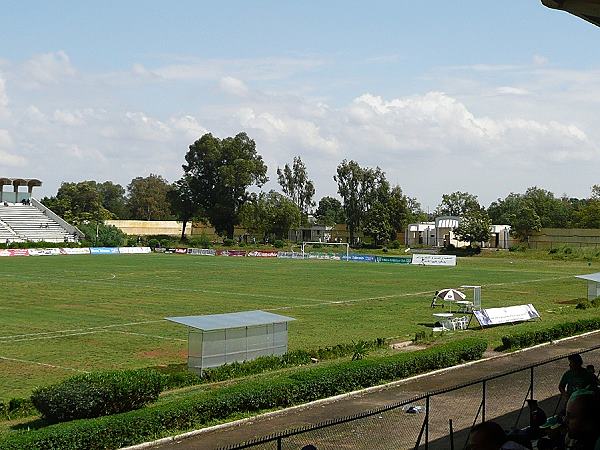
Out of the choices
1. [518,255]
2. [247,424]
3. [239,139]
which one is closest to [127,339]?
[247,424]

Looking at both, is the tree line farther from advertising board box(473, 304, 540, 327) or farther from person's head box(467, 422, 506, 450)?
person's head box(467, 422, 506, 450)

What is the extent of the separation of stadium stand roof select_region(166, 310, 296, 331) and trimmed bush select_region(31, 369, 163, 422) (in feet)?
18.4

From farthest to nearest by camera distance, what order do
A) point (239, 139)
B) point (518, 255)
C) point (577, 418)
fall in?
1. point (239, 139)
2. point (518, 255)
3. point (577, 418)

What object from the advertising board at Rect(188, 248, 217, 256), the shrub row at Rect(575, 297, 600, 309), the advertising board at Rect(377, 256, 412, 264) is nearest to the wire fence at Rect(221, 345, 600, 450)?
the shrub row at Rect(575, 297, 600, 309)

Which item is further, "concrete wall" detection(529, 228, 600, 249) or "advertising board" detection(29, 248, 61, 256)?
"concrete wall" detection(529, 228, 600, 249)

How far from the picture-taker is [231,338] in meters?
26.3

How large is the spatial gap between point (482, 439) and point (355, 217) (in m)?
149

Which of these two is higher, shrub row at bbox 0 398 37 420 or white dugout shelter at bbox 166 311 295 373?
white dugout shelter at bbox 166 311 295 373

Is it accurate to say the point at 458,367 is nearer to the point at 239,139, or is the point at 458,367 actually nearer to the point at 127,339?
the point at 127,339

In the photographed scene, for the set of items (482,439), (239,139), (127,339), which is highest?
(239,139)

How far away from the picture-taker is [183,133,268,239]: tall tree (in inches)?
5620

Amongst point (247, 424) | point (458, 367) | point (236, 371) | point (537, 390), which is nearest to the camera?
point (247, 424)

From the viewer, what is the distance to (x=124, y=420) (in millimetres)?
17266

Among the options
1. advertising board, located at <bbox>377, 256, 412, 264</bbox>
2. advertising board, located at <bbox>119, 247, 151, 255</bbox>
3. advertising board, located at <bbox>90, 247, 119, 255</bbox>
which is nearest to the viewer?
advertising board, located at <bbox>377, 256, 412, 264</bbox>
